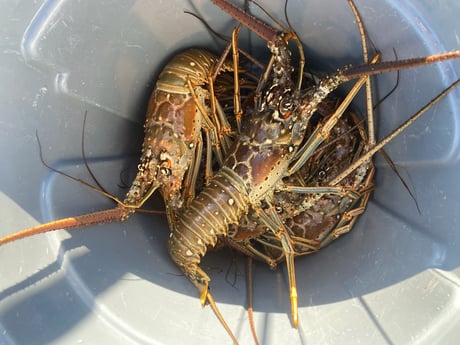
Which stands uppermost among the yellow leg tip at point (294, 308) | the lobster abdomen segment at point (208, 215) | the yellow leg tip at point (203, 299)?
the lobster abdomen segment at point (208, 215)

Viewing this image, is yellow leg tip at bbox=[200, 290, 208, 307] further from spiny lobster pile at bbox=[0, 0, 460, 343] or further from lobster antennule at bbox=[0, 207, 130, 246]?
lobster antennule at bbox=[0, 207, 130, 246]

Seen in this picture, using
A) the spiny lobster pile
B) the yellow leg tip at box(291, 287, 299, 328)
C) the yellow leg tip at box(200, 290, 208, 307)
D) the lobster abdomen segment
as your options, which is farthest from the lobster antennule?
the yellow leg tip at box(291, 287, 299, 328)

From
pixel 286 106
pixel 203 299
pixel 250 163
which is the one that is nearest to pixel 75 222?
pixel 203 299

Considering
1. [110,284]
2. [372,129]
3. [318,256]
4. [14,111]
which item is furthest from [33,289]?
[372,129]

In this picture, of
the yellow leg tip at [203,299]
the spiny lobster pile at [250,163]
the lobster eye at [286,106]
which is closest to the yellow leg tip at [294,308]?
the spiny lobster pile at [250,163]

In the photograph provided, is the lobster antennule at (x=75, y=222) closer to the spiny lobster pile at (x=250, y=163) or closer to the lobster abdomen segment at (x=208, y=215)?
the spiny lobster pile at (x=250, y=163)

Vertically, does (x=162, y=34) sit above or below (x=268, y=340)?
above

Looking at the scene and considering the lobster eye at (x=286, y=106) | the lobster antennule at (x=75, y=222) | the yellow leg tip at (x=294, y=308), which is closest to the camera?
the lobster antennule at (x=75, y=222)

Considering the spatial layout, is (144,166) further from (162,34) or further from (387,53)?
(387,53)

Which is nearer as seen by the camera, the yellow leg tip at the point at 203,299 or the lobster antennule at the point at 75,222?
the lobster antennule at the point at 75,222
